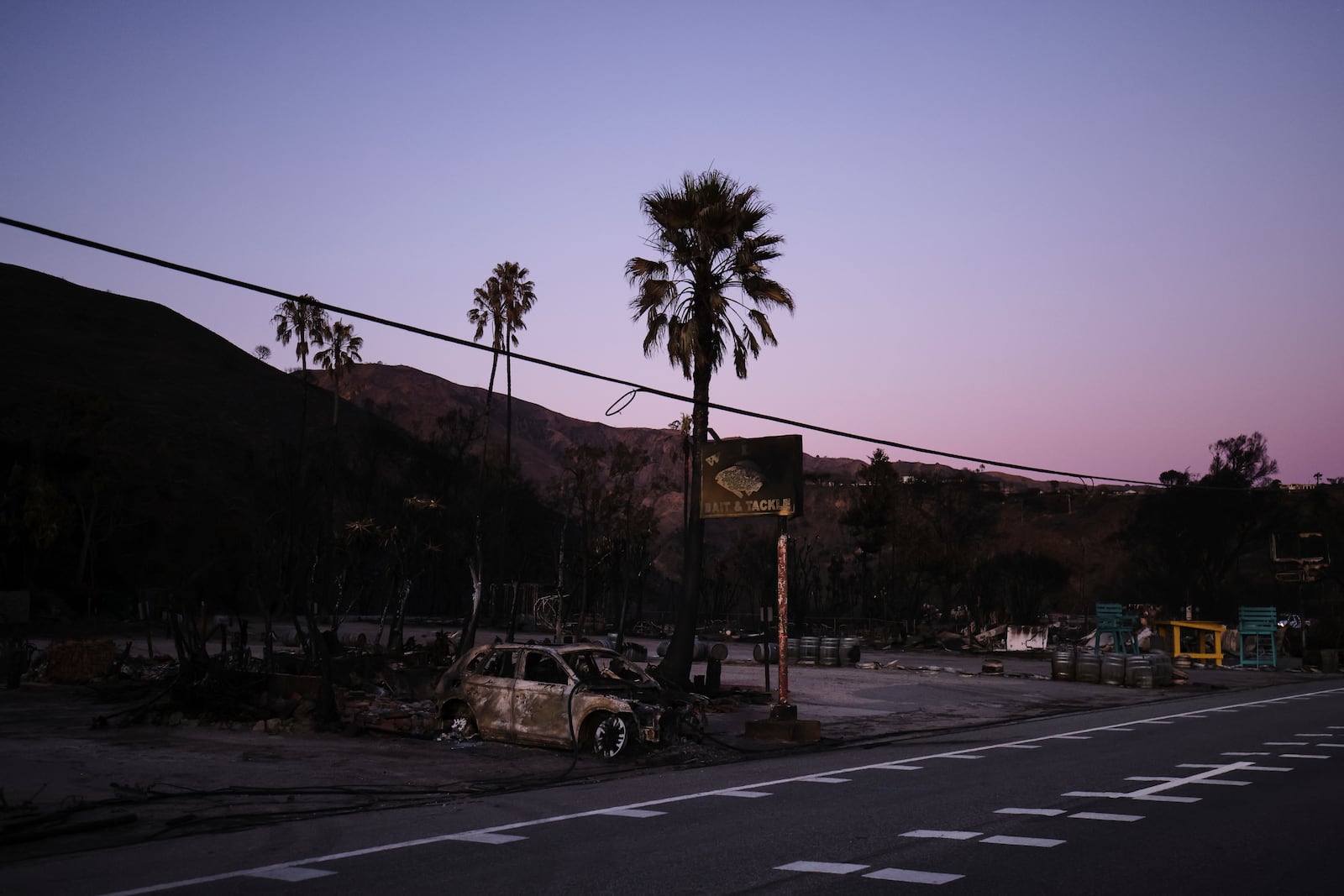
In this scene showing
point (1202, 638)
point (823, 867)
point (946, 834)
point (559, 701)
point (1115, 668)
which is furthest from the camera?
point (1202, 638)

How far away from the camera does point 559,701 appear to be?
16.5m

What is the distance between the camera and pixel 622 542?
48000mm

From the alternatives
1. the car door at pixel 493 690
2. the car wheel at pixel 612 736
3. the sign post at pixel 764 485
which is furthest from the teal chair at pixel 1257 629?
the car door at pixel 493 690

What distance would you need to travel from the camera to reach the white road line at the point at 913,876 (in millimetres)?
7777

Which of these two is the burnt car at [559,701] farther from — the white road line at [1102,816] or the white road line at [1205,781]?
the white road line at [1102,816]

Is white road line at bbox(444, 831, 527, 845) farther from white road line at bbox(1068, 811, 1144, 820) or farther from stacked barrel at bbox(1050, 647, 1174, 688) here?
stacked barrel at bbox(1050, 647, 1174, 688)

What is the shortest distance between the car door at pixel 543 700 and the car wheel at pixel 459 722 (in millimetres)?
973

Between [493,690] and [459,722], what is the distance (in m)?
0.90

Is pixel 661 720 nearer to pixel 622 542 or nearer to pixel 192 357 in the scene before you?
pixel 622 542

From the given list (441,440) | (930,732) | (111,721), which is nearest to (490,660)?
(111,721)

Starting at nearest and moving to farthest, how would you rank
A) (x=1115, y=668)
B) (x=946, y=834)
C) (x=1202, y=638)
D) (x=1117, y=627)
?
(x=946, y=834)
(x=1115, y=668)
(x=1117, y=627)
(x=1202, y=638)

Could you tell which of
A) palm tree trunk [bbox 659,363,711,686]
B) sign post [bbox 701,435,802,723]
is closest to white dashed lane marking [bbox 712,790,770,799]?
sign post [bbox 701,435,802,723]

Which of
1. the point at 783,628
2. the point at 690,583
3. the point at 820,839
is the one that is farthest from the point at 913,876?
the point at 690,583

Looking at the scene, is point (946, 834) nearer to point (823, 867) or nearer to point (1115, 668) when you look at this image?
point (823, 867)
